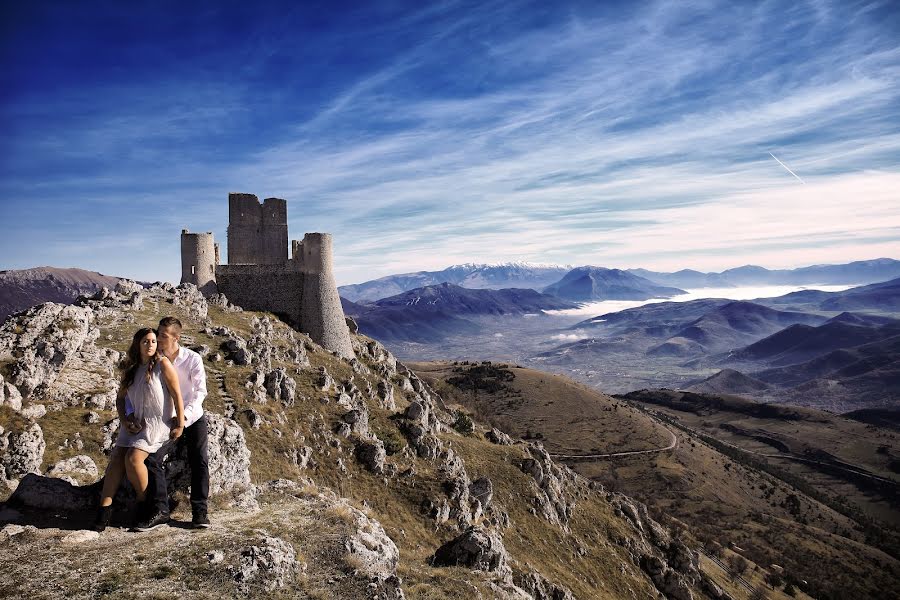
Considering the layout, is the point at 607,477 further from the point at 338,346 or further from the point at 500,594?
the point at 500,594

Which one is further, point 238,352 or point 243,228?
point 243,228

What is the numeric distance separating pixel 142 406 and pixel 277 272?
158 feet

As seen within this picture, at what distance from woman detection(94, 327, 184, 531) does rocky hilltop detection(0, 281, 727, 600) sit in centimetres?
217

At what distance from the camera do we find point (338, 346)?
2500 inches

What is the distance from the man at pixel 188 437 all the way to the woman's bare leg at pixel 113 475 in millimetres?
751

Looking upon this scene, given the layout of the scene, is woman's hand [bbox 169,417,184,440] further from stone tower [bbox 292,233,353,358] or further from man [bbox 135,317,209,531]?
stone tower [bbox 292,233,353,358]

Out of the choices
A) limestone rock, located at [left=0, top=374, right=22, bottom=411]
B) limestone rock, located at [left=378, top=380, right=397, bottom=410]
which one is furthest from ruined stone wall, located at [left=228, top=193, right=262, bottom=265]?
limestone rock, located at [left=0, top=374, right=22, bottom=411]

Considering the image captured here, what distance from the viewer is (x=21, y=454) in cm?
2008

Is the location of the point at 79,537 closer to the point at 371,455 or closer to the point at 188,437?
the point at 188,437

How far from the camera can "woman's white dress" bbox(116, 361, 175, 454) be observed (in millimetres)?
14461

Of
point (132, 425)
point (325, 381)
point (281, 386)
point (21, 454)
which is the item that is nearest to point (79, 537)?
point (132, 425)

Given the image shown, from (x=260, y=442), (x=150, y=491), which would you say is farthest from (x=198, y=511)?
(x=260, y=442)

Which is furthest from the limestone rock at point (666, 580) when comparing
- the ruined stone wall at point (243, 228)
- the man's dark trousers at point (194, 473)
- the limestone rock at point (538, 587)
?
the man's dark trousers at point (194, 473)

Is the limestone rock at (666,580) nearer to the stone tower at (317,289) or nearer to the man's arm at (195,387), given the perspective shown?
the stone tower at (317,289)
